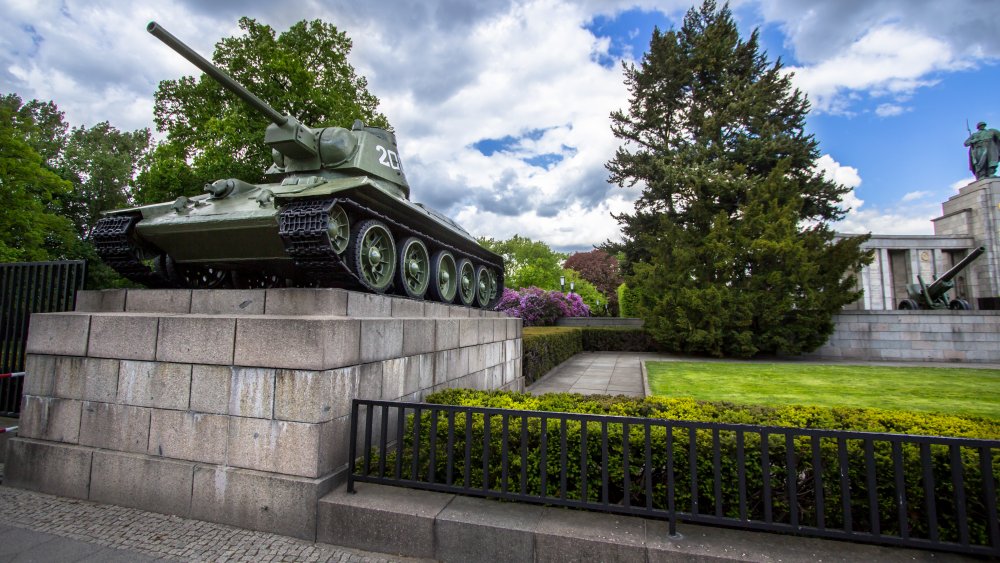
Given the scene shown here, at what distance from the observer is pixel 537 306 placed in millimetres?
26391

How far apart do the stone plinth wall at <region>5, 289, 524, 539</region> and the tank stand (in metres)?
0.73

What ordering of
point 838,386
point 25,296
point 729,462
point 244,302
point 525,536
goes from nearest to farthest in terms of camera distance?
point 525,536 < point 729,462 < point 244,302 < point 25,296 < point 838,386

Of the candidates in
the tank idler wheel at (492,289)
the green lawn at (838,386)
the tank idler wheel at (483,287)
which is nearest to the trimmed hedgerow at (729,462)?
the green lawn at (838,386)

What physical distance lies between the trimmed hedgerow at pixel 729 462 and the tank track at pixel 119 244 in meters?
4.11

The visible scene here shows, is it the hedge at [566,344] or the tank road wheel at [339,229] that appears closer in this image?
the tank road wheel at [339,229]

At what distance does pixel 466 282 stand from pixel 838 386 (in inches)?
329

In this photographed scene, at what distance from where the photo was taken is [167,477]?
→ 3840mm

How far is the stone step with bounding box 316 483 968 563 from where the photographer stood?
2564 mm

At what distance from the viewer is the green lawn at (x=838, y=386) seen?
26.5 feet

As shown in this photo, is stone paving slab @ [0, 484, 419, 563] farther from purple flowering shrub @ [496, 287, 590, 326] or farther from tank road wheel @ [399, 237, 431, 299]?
purple flowering shrub @ [496, 287, 590, 326]

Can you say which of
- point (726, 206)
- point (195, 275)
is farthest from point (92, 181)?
point (726, 206)

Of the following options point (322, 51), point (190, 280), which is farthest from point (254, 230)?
point (322, 51)

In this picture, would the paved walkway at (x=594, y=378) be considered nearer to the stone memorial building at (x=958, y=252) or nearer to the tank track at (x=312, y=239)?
the tank track at (x=312, y=239)

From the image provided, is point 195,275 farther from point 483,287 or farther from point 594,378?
point 594,378
